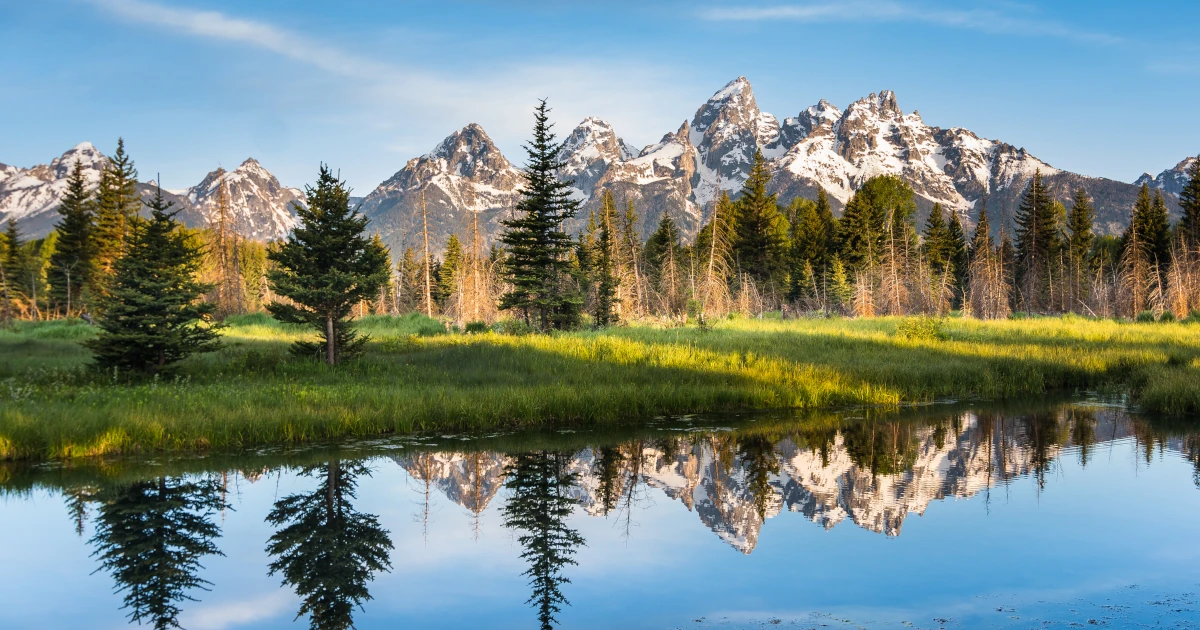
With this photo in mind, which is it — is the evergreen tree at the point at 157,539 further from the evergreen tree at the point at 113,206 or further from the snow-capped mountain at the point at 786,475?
the evergreen tree at the point at 113,206

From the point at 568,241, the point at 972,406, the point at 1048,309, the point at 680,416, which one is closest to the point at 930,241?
the point at 1048,309

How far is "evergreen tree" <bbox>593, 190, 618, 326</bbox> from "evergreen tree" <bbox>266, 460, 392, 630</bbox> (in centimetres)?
2837

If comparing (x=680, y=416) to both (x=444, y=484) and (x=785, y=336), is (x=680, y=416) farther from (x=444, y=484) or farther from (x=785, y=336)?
(x=785, y=336)

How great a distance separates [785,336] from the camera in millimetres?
28516

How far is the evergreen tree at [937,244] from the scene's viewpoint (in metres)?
73.4

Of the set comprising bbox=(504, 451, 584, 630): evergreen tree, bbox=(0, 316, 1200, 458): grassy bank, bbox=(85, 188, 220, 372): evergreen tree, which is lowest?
bbox=(504, 451, 584, 630): evergreen tree

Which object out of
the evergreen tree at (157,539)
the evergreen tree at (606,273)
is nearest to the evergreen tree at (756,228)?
the evergreen tree at (606,273)

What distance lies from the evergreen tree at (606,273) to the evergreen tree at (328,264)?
1877 centimetres

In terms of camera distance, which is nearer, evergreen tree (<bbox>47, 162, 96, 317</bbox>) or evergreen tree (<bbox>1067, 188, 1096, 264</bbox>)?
evergreen tree (<bbox>47, 162, 96, 317</bbox>)

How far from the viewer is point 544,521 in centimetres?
1039

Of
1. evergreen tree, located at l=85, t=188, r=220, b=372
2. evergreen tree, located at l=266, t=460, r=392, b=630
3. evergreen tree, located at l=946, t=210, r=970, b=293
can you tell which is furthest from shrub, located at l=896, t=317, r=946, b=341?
evergreen tree, located at l=946, t=210, r=970, b=293

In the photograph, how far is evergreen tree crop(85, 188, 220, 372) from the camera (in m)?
18.8

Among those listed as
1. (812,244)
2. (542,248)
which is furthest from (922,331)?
(812,244)

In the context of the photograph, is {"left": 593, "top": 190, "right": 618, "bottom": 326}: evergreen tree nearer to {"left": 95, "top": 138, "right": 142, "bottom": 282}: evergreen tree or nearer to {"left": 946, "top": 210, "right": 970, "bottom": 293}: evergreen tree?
{"left": 95, "top": 138, "right": 142, "bottom": 282}: evergreen tree
